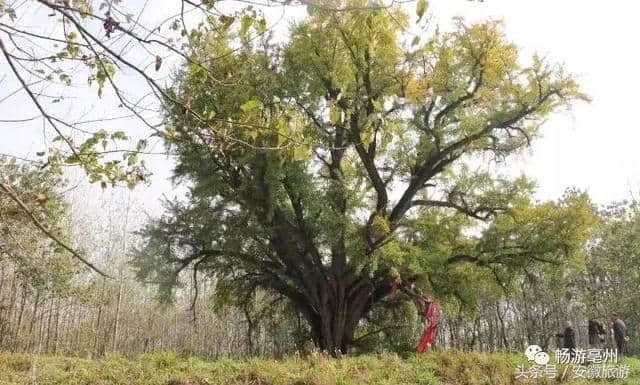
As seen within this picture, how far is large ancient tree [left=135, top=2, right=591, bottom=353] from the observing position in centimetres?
1392

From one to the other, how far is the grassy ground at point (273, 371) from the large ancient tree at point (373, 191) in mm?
3569

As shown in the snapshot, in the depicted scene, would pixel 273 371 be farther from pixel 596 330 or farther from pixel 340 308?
pixel 596 330

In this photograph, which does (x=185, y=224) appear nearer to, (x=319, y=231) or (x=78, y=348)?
(x=319, y=231)

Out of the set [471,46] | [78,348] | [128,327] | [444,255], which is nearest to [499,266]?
[444,255]

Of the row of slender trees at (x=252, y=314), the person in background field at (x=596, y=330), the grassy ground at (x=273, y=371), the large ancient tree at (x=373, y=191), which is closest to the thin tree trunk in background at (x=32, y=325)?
the row of slender trees at (x=252, y=314)

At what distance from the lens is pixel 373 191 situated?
54.3 feet

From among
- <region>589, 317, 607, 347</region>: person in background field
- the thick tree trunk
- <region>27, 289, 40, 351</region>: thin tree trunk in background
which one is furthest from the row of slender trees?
<region>589, 317, 607, 347</region>: person in background field

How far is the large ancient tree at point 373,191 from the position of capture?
1392 cm

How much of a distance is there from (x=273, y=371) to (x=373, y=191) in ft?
Answer: 28.0

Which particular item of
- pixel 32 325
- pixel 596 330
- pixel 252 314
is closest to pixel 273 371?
pixel 596 330

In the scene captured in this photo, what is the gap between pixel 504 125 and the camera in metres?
15.0

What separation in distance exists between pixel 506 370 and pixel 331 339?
640 cm

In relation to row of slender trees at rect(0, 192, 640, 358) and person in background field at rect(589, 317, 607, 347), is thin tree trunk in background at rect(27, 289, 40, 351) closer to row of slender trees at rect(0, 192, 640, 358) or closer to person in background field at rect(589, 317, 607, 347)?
row of slender trees at rect(0, 192, 640, 358)

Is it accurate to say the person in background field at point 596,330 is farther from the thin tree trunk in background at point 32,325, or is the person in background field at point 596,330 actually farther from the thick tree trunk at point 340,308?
the thin tree trunk in background at point 32,325
